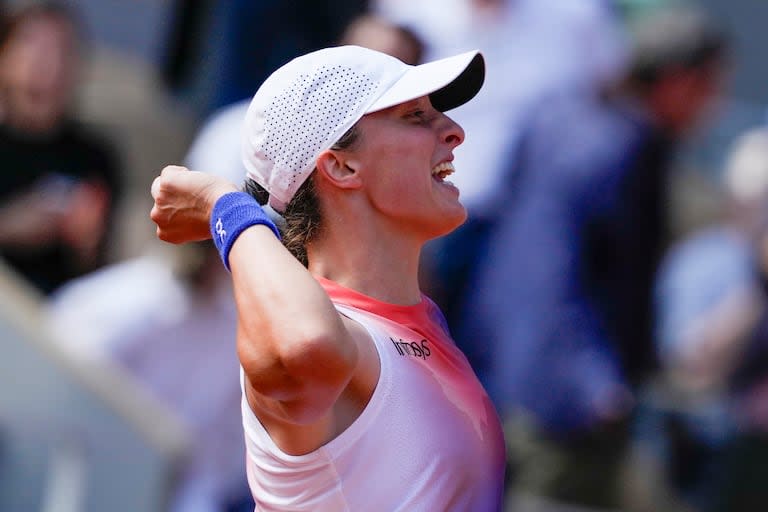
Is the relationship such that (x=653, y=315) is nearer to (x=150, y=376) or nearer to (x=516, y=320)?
(x=516, y=320)

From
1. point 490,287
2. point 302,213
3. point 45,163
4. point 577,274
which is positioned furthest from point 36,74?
point 302,213

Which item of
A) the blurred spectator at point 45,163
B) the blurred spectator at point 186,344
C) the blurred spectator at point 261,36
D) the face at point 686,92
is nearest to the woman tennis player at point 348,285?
the blurred spectator at point 261,36

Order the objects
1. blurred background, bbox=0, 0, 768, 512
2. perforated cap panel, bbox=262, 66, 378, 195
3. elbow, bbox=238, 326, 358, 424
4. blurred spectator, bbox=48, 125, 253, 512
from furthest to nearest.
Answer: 1. blurred background, bbox=0, 0, 768, 512
2. blurred spectator, bbox=48, 125, 253, 512
3. perforated cap panel, bbox=262, 66, 378, 195
4. elbow, bbox=238, 326, 358, 424

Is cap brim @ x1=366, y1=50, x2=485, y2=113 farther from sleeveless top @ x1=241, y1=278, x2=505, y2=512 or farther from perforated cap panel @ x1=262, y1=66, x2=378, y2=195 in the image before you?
sleeveless top @ x1=241, y1=278, x2=505, y2=512

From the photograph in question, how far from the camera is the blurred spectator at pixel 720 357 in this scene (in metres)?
6.61

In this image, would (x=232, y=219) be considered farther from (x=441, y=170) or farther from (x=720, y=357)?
(x=720, y=357)

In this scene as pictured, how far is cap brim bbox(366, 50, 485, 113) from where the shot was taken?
2516 millimetres

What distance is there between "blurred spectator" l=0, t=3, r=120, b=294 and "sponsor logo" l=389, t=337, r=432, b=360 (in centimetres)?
420

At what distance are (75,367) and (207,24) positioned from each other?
A: 186cm

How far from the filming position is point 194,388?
617cm

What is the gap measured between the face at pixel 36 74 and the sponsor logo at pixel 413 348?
14.4 feet

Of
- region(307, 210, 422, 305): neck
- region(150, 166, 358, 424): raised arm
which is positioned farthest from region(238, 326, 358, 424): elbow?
region(307, 210, 422, 305): neck

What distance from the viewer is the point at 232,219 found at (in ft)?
7.88

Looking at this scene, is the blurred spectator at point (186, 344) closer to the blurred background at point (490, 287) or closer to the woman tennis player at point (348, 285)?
the blurred background at point (490, 287)
